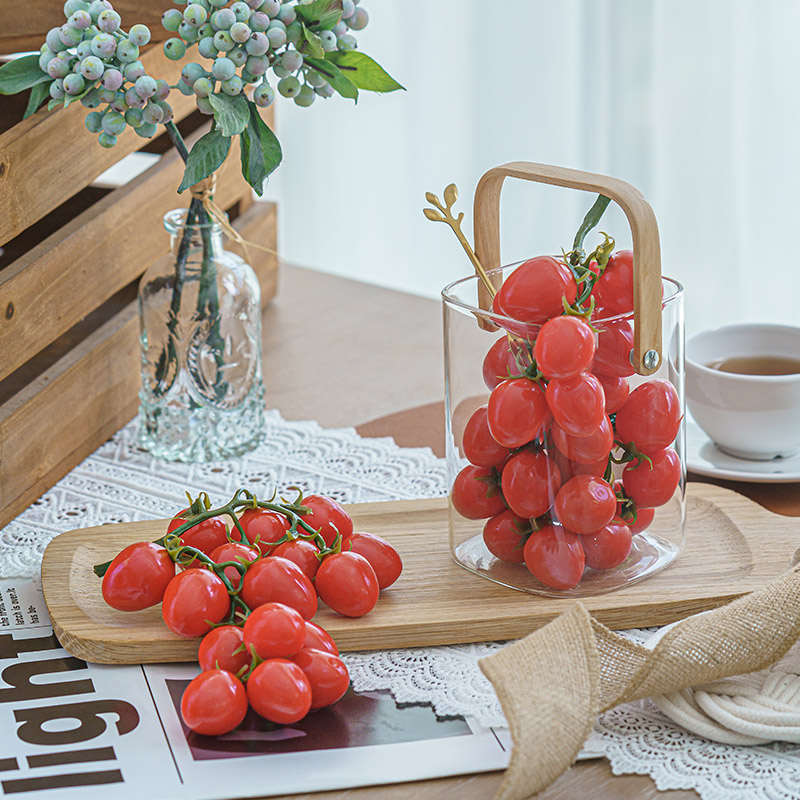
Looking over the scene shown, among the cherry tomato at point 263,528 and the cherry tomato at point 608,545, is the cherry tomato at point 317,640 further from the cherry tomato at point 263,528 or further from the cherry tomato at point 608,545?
the cherry tomato at point 608,545

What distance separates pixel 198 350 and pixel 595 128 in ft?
4.51

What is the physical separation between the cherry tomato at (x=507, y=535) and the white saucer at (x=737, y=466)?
0.26 metres

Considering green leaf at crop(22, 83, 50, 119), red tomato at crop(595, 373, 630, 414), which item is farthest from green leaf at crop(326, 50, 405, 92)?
red tomato at crop(595, 373, 630, 414)

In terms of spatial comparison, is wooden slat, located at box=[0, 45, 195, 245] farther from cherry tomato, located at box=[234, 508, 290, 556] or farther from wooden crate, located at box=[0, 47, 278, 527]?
cherry tomato, located at box=[234, 508, 290, 556]

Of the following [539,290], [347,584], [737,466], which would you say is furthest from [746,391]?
[347,584]

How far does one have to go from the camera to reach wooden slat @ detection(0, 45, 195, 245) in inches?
37.2

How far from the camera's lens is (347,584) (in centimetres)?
76

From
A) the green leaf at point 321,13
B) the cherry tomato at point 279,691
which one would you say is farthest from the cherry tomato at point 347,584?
the green leaf at point 321,13

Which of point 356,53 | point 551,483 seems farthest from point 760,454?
point 356,53

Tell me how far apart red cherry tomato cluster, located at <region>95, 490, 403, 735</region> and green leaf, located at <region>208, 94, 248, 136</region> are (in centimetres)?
29

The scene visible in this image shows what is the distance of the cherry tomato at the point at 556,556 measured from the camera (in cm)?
79

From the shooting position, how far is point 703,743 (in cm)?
67

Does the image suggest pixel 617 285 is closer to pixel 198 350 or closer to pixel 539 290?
pixel 539 290

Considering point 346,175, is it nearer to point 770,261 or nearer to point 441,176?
point 441,176
